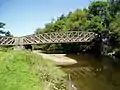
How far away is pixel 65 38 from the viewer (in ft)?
196

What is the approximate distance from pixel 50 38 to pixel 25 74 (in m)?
45.3

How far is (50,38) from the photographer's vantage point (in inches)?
2314

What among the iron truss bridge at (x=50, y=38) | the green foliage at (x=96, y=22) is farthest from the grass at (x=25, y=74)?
the iron truss bridge at (x=50, y=38)

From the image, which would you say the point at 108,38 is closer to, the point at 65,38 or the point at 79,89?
Result: the point at 65,38

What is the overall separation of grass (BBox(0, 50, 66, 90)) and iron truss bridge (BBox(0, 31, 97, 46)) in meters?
38.2

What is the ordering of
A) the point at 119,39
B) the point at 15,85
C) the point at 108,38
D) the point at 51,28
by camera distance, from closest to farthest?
the point at 15,85 → the point at 119,39 → the point at 108,38 → the point at 51,28

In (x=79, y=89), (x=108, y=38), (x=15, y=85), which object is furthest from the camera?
(x=108, y=38)

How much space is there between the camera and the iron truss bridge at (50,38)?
183 feet

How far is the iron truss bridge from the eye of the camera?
183ft

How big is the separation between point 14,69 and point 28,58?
2.94m

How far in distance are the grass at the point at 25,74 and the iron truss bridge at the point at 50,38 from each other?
1506 inches

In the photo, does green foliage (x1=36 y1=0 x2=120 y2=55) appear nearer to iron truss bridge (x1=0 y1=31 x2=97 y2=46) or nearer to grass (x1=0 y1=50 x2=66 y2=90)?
iron truss bridge (x1=0 y1=31 x2=97 y2=46)

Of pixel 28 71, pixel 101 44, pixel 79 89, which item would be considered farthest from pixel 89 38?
pixel 28 71

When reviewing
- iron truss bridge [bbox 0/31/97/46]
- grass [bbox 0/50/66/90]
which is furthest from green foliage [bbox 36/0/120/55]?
grass [bbox 0/50/66/90]
